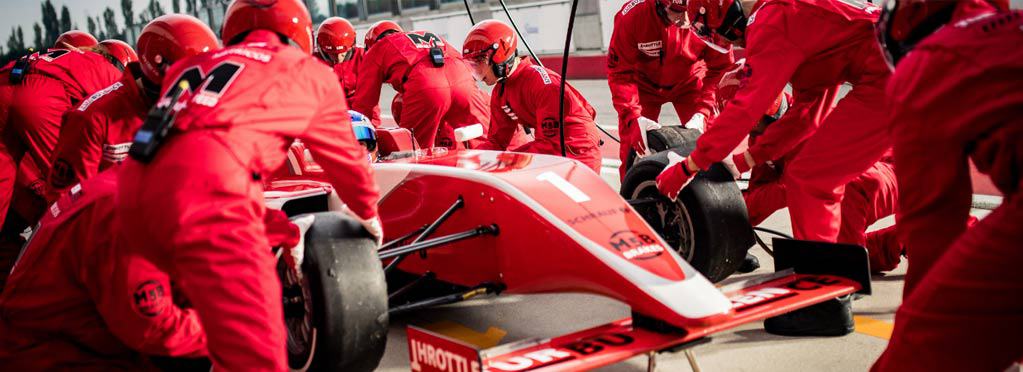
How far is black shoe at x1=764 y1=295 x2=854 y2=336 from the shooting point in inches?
163

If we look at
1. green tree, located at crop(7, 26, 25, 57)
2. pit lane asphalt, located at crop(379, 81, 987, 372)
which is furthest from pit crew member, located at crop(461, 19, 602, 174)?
green tree, located at crop(7, 26, 25, 57)

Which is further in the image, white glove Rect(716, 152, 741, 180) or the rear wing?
white glove Rect(716, 152, 741, 180)

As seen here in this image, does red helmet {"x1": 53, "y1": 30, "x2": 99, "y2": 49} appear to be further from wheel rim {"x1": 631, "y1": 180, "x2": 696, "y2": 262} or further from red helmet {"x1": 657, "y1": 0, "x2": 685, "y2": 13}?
wheel rim {"x1": 631, "y1": 180, "x2": 696, "y2": 262}

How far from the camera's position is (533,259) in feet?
12.7

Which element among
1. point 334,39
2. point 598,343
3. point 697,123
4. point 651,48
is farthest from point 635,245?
point 334,39

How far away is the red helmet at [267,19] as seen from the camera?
132 inches

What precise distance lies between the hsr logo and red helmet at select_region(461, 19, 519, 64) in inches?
103

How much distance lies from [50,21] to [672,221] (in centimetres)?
1576

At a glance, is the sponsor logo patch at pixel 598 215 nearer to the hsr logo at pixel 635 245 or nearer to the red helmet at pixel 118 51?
the hsr logo at pixel 635 245

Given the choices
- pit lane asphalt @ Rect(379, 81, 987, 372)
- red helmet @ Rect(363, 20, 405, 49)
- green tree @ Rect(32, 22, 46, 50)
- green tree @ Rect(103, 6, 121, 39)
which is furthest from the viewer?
green tree @ Rect(103, 6, 121, 39)

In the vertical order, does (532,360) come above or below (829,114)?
below

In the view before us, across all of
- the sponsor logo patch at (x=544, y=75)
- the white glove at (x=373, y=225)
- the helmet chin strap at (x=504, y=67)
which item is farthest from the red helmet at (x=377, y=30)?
the white glove at (x=373, y=225)

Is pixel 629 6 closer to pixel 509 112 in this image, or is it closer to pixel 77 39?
pixel 509 112

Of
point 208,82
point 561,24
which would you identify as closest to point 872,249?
point 208,82
